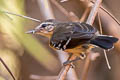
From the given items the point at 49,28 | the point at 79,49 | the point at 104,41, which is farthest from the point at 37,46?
the point at 104,41

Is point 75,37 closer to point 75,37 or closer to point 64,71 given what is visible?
point 75,37

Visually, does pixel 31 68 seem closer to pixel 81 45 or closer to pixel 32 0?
pixel 32 0

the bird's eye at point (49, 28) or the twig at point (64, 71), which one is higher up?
the bird's eye at point (49, 28)

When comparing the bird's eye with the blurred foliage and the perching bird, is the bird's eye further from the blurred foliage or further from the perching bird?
the blurred foliage

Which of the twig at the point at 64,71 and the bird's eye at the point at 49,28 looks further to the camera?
the bird's eye at the point at 49,28

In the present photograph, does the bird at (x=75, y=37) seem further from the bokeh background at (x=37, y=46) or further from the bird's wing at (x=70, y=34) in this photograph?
the bokeh background at (x=37, y=46)

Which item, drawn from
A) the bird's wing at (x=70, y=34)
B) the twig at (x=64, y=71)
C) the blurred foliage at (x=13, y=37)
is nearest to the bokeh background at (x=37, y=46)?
the blurred foliage at (x=13, y=37)

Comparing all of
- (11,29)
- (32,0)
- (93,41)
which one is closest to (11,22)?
(11,29)
